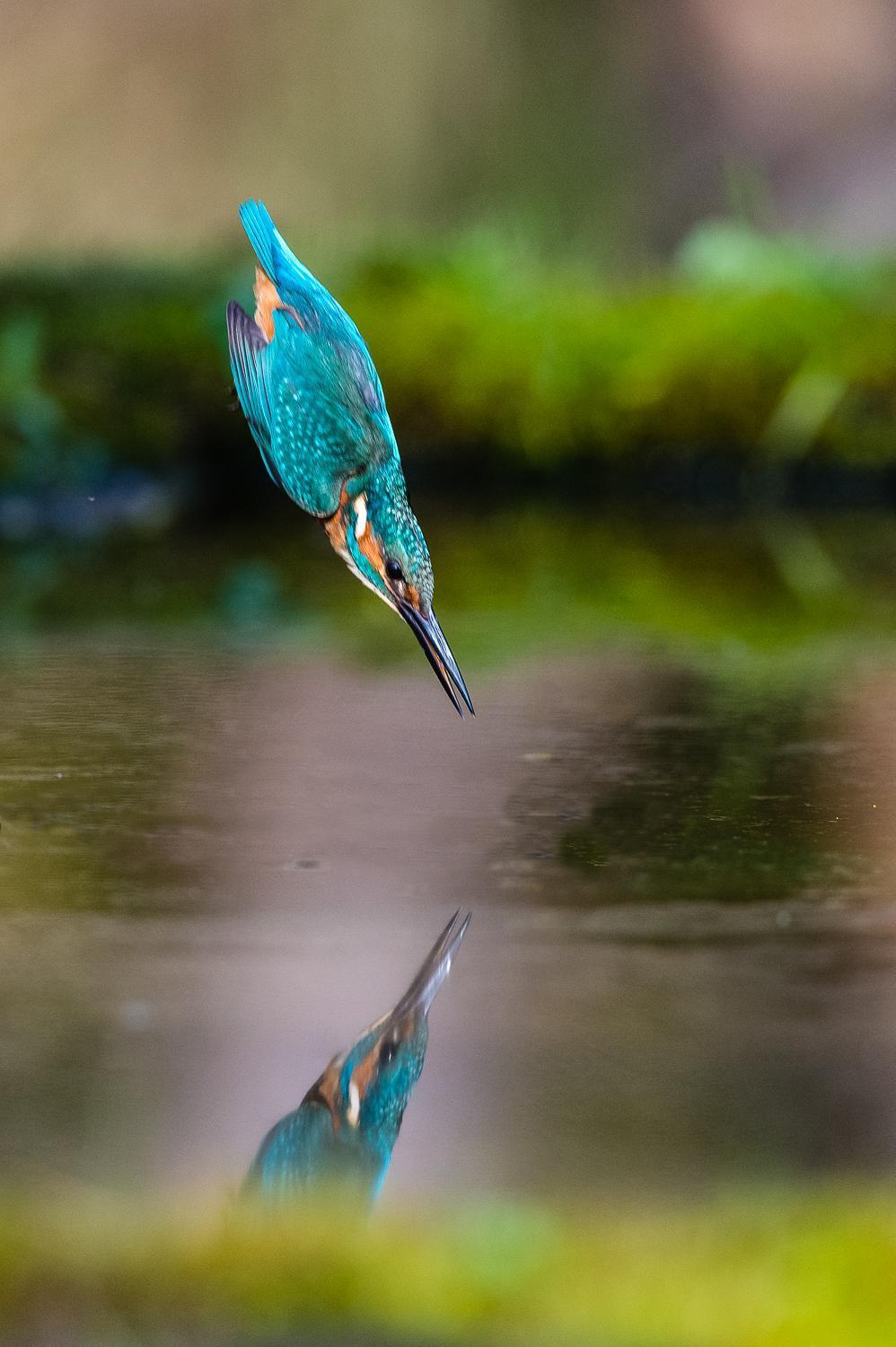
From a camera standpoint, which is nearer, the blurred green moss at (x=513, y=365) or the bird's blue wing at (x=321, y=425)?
the bird's blue wing at (x=321, y=425)

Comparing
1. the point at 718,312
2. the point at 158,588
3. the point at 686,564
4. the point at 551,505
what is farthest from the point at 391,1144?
the point at 718,312

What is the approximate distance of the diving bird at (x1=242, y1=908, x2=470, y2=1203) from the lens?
101 cm

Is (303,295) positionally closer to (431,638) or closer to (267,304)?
(267,304)

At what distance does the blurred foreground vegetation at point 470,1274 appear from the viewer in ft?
2.83

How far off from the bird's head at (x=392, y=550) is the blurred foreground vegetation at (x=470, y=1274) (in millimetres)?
Result: 920

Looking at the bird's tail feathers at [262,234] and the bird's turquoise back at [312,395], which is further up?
the bird's tail feathers at [262,234]

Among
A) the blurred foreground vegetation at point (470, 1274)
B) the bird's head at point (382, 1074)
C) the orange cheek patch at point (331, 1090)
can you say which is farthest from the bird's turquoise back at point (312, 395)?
the blurred foreground vegetation at point (470, 1274)

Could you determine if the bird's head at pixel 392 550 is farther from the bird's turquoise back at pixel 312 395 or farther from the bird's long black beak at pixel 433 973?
the bird's long black beak at pixel 433 973

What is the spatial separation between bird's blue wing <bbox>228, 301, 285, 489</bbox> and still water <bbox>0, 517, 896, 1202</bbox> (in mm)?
339

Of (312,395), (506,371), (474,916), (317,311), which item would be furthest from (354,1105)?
(506,371)

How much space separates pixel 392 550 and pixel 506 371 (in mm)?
2634

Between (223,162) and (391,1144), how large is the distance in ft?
18.9

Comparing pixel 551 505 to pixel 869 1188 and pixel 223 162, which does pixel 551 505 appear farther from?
pixel 869 1188

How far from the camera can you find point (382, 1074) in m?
1.15
